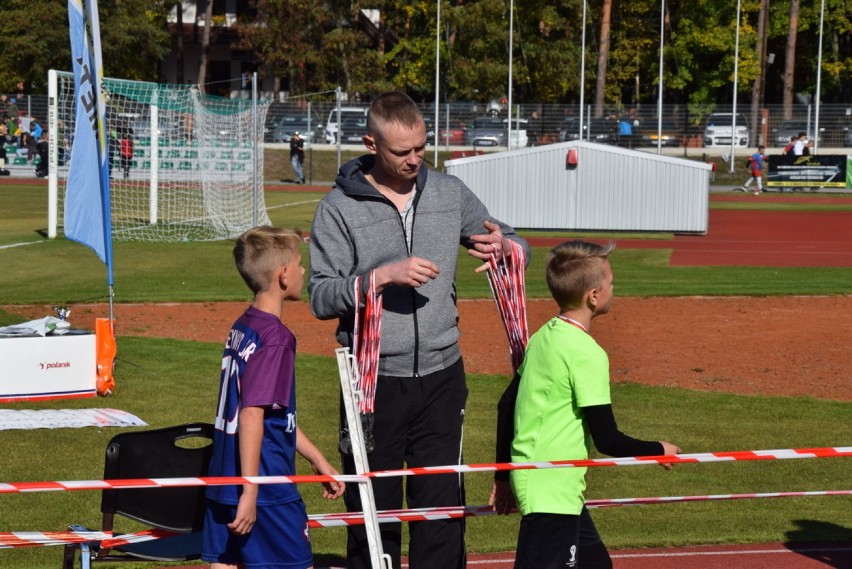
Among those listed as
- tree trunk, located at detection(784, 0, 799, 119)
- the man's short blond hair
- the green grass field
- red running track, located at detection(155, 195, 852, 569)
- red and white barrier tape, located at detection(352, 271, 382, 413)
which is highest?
tree trunk, located at detection(784, 0, 799, 119)

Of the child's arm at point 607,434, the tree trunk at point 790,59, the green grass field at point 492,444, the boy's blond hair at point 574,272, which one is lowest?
the green grass field at point 492,444

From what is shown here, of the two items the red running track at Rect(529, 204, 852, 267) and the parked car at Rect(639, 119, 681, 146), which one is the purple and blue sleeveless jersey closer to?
the red running track at Rect(529, 204, 852, 267)

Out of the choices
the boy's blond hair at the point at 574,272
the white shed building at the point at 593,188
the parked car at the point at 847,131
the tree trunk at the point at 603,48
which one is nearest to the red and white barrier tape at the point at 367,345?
the boy's blond hair at the point at 574,272

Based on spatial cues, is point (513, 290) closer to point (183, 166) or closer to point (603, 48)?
point (183, 166)

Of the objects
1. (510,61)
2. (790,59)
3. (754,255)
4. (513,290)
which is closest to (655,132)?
(510,61)

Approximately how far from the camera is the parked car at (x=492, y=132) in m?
53.3

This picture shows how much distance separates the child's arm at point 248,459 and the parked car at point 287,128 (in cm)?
4921

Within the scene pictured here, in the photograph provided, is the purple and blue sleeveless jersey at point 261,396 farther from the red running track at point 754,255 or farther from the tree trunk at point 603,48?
the tree trunk at point 603,48

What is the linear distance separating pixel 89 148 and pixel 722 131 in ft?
151

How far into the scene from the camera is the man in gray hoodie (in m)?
4.72

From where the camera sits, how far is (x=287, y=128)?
5375 cm

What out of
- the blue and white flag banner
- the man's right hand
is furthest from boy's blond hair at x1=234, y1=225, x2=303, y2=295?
the blue and white flag banner

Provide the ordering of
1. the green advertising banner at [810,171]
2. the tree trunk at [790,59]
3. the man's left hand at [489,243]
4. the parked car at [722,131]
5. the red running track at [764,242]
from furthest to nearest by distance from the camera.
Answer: the tree trunk at [790,59] → the parked car at [722,131] → the green advertising banner at [810,171] → the red running track at [764,242] → the man's left hand at [489,243]

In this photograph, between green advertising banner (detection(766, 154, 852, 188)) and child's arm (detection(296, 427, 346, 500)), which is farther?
green advertising banner (detection(766, 154, 852, 188))
